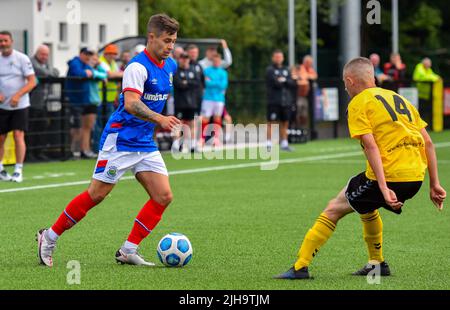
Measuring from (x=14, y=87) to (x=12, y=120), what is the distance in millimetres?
449

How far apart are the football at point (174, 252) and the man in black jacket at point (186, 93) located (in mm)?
13419

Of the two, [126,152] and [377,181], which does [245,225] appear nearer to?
[126,152]


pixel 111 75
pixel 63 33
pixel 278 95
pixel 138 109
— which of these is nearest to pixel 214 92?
pixel 278 95

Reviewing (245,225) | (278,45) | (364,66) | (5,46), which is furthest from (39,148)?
(278,45)

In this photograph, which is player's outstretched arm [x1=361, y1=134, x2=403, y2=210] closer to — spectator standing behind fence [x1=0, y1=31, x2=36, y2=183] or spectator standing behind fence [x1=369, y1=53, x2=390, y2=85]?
spectator standing behind fence [x1=0, y1=31, x2=36, y2=183]

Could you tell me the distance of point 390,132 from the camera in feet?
27.9

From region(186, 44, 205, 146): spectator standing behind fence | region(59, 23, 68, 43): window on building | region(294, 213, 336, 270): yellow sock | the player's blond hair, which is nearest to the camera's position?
the player's blond hair

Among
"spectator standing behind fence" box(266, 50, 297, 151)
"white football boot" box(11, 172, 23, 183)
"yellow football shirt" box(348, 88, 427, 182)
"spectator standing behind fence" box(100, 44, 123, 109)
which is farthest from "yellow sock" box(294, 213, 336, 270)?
"spectator standing behind fence" box(266, 50, 297, 151)

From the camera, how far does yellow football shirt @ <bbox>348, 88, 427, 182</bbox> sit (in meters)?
8.47

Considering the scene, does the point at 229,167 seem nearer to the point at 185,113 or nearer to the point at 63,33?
the point at 185,113

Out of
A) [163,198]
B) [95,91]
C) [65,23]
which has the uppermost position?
[65,23]

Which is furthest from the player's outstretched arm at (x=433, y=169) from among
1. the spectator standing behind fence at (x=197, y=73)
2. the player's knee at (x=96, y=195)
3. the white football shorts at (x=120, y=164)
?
the spectator standing behind fence at (x=197, y=73)

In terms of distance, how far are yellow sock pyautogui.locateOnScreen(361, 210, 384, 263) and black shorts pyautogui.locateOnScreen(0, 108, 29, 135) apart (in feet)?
27.9

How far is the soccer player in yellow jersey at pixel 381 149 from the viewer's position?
8406 mm
